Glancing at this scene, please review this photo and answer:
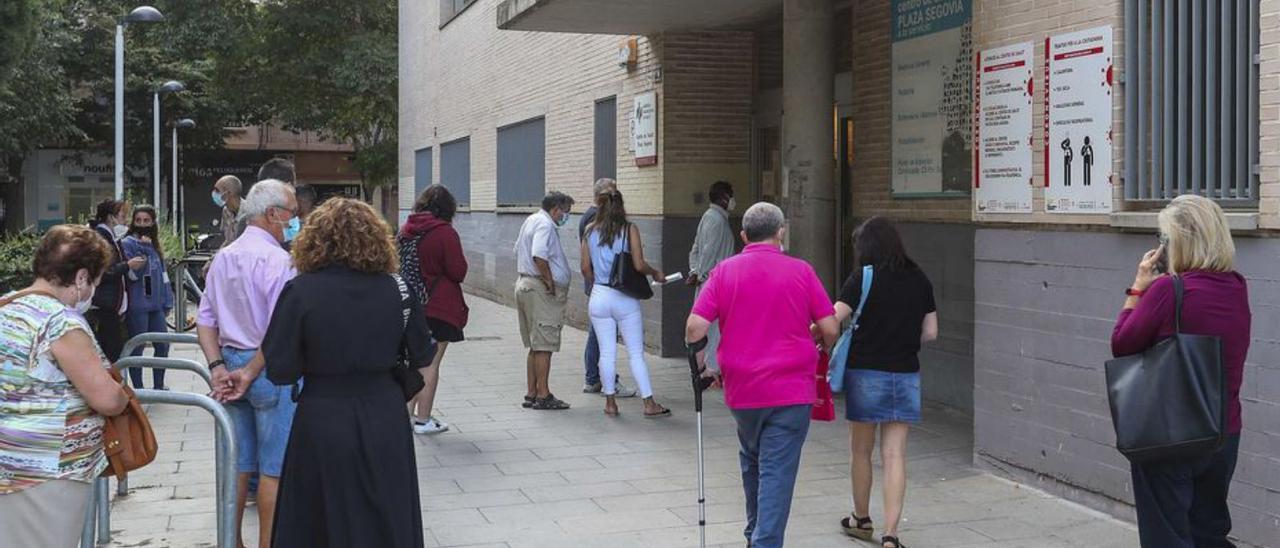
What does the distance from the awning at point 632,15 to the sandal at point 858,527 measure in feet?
21.8

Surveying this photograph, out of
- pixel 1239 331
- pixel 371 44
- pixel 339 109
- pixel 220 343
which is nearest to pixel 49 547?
pixel 220 343

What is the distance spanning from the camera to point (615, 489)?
8.07 metres

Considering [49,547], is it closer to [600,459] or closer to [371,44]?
[600,459]

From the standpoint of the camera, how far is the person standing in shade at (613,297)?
10336 mm

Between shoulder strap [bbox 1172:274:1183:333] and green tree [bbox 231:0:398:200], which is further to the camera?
green tree [bbox 231:0:398:200]

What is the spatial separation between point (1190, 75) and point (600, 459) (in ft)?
14.1

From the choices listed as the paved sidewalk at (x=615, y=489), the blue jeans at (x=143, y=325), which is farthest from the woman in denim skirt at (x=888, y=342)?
the blue jeans at (x=143, y=325)

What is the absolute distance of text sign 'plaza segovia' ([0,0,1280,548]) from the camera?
16.1ft

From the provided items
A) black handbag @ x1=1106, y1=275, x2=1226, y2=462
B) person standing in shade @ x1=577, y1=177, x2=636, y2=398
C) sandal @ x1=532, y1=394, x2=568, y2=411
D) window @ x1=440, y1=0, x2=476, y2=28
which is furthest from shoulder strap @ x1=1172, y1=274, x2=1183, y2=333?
window @ x1=440, y1=0, x2=476, y2=28

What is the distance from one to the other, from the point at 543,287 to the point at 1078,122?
4687 millimetres

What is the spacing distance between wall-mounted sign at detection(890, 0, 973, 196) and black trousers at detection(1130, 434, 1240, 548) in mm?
4779

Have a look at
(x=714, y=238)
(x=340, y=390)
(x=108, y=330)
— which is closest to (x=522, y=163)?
(x=714, y=238)

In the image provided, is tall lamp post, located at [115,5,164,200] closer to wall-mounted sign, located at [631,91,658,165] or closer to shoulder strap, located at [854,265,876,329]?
wall-mounted sign, located at [631,91,658,165]

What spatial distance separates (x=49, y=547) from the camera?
471cm
